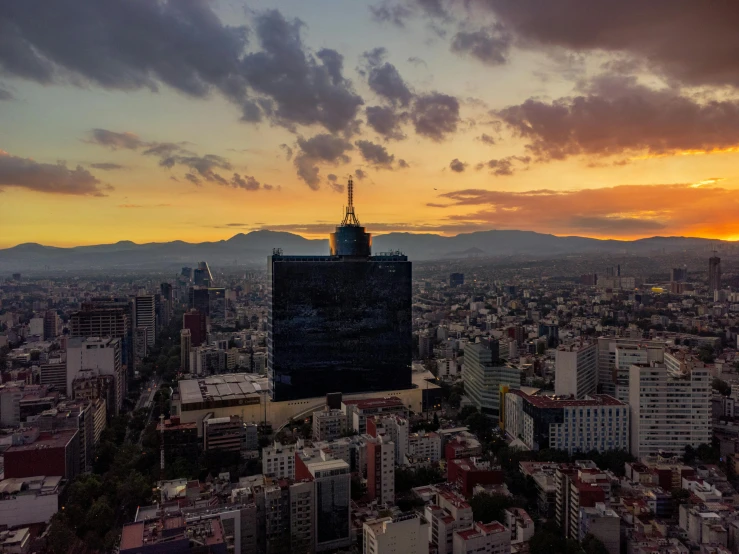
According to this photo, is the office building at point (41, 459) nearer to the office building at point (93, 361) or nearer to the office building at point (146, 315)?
the office building at point (93, 361)

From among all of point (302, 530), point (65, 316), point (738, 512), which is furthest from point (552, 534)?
point (65, 316)

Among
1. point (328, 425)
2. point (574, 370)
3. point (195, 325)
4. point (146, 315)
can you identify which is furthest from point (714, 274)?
point (146, 315)

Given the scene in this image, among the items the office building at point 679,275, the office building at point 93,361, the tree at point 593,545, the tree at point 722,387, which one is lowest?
the tree at point 593,545

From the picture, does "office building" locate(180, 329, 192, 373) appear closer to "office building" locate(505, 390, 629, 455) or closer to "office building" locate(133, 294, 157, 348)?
"office building" locate(133, 294, 157, 348)

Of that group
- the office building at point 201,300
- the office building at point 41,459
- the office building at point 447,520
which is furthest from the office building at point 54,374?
the office building at point 201,300

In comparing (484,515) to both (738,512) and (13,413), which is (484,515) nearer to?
(738,512)
